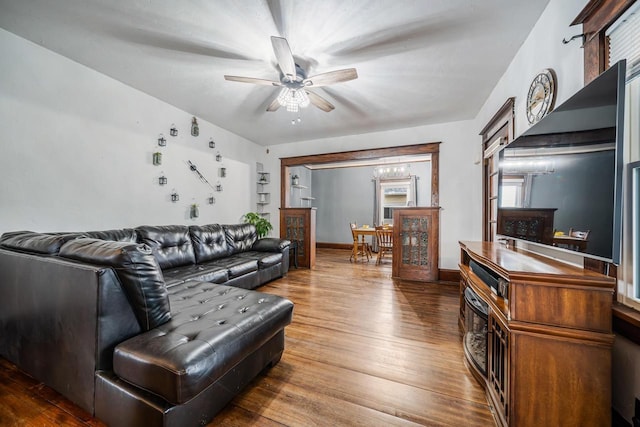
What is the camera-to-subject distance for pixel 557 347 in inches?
39.5

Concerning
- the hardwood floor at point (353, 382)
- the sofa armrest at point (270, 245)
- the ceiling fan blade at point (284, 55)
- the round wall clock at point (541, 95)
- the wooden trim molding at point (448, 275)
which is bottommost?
the hardwood floor at point (353, 382)

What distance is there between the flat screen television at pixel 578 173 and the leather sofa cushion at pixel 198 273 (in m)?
2.84

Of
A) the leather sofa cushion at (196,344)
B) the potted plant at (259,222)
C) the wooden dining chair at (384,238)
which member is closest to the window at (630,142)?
the leather sofa cushion at (196,344)

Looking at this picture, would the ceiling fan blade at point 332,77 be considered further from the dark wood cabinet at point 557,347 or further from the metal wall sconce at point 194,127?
the metal wall sconce at point 194,127

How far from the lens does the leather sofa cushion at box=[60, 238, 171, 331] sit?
1.16 m

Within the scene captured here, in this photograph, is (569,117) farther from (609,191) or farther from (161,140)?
(161,140)

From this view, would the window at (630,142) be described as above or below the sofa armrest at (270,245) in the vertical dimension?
above

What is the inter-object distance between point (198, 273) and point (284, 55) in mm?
2319

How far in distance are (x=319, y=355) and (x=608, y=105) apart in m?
2.12

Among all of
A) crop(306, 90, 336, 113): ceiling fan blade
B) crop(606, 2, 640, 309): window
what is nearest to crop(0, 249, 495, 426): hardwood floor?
crop(606, 2, 640, 309): window

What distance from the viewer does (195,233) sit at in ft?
10.7

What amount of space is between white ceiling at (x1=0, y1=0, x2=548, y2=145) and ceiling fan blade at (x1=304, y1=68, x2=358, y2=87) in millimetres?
260

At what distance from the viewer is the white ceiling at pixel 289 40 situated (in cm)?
174

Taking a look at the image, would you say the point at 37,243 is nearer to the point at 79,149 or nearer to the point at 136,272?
the point at 136,272
